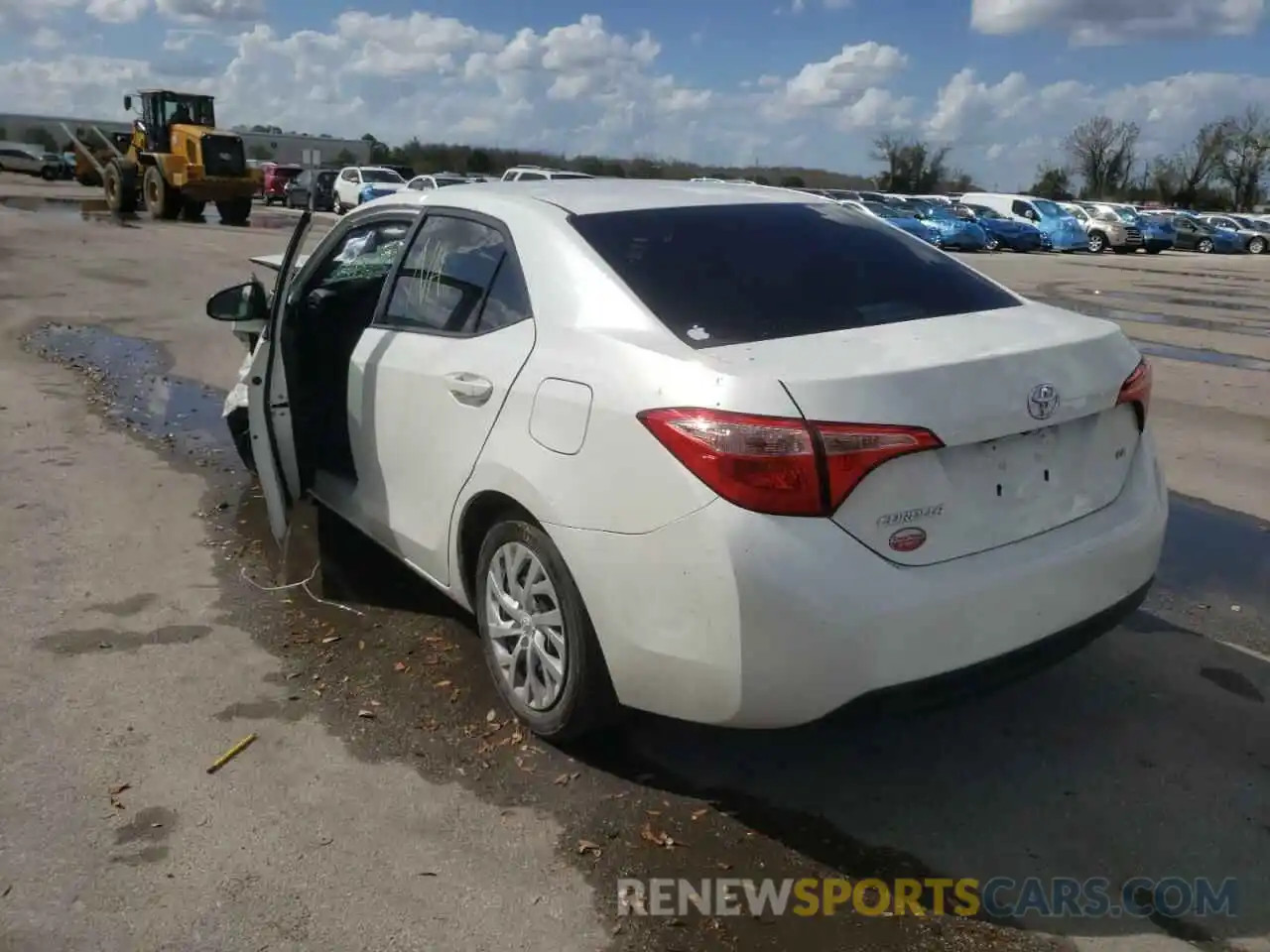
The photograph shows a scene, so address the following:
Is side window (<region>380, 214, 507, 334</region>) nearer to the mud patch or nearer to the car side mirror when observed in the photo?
the car side mirror

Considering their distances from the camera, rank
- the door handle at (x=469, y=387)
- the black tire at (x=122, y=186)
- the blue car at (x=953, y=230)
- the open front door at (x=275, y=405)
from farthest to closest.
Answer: the blue car at (x=953, y=230) < the black tire at (x=122, y=186) < the open front door at (x=275, y=405) < the door handle at (x=469, y=387)

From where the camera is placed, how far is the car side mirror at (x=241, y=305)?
4.90 m

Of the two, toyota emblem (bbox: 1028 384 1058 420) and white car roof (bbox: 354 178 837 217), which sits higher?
white car roof (bbox: 354 178 837 217)

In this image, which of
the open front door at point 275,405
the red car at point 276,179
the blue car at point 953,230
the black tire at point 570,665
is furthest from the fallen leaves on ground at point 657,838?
the red car at point 276,179

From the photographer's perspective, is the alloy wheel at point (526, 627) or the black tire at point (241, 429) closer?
the alloy wheel at point (526, 627)

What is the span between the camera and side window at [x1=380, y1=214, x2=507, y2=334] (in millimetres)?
3756

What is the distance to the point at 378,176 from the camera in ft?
116

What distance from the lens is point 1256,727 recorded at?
12.0 feet

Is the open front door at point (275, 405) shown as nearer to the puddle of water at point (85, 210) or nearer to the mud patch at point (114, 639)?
the mud patch at point (114, 639)

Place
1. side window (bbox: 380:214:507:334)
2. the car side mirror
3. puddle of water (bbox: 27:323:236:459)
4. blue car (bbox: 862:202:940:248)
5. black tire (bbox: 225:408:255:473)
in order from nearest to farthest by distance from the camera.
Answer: side window (bbox: 380:214:507:334), the car side mirror, black tire (bbox: 225:408:255:473), puddle of water (bbox: 27:323:236:459), blue car (bbox: 862:202:940:248)

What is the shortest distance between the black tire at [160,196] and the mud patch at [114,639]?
88.3 ft

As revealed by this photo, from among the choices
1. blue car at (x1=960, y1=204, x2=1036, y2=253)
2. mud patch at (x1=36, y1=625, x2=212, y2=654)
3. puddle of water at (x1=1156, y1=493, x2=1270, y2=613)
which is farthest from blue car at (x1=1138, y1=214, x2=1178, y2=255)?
mud patch at (x1=36, y1=625, x2=212, y2=654)

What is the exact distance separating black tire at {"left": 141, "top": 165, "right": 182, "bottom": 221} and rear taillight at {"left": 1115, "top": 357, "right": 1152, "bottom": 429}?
28.9 metres

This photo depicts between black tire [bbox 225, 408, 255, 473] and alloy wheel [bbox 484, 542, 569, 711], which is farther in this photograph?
black tire [bbox 225, 408, 255, 473]
